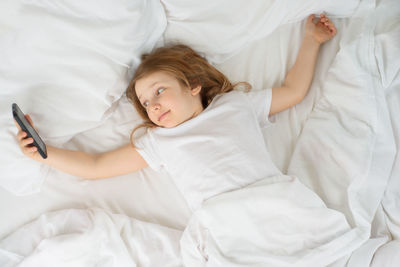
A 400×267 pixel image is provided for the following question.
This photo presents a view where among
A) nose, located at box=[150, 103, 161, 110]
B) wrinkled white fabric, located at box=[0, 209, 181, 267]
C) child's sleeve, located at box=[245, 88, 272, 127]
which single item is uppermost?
nose, located at box=[150, 103, 161, 110]

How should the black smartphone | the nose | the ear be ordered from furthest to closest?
1. the ear
2. the nose
3. the black smartphone

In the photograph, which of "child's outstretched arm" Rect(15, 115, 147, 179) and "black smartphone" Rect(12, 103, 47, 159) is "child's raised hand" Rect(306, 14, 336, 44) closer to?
"child's outstretched arm" Rect(15, 115, 147, 179)

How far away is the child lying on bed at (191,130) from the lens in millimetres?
1188

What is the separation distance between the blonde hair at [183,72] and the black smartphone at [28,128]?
29 cm

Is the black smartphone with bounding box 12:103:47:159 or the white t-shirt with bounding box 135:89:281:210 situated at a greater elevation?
the black smartphone with bounding box 12:103:47:159

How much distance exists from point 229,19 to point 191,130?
430 millimetres

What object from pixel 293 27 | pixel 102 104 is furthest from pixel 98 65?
pixel 293 27

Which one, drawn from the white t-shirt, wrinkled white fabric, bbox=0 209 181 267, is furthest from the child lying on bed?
wrinkled white fabric, bbox=0 209 181 267

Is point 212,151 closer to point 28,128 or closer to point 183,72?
point 183,72

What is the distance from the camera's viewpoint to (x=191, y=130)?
1.25 meters

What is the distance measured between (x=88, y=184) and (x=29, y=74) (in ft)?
1.38

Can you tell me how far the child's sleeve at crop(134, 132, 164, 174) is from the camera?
1252 millimetres

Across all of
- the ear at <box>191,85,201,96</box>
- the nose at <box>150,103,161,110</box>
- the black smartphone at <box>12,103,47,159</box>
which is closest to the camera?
the black smartphone at <box>12,103,47,159</box>

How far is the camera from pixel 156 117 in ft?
3.89
